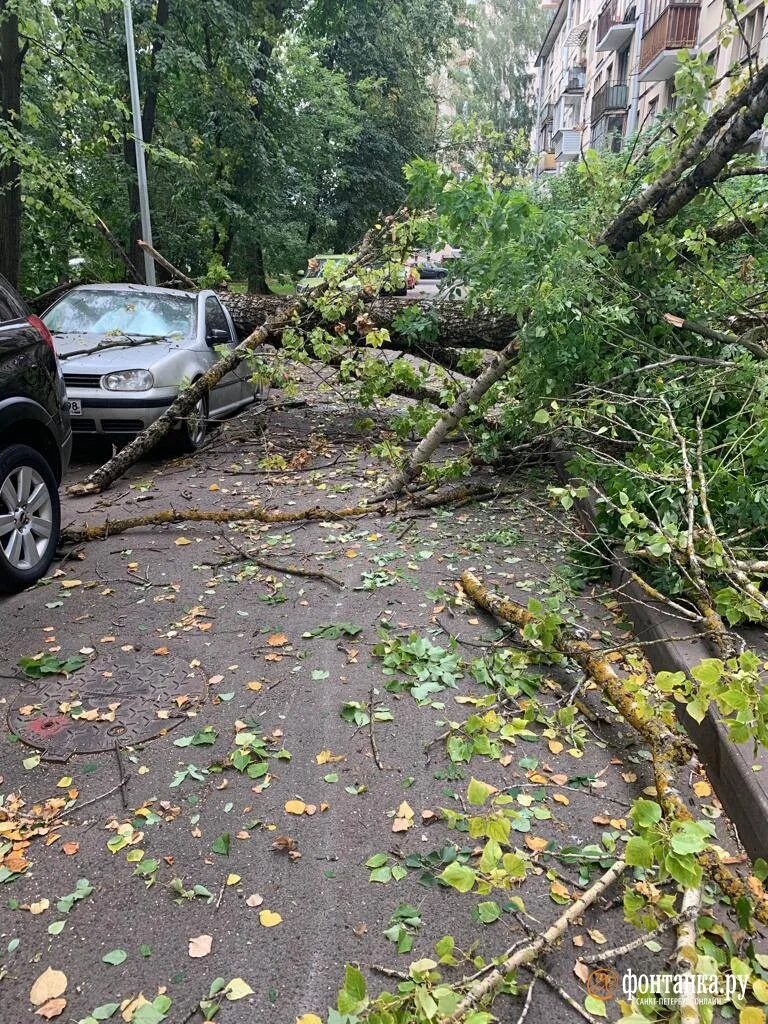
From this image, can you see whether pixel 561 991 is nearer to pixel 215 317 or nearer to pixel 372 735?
pixel 372 735

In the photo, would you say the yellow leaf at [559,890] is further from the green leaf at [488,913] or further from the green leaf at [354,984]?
the green leaf at [354,984]

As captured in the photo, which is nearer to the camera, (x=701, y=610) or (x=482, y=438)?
(x=701, y=610)

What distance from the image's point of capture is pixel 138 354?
25.4ft

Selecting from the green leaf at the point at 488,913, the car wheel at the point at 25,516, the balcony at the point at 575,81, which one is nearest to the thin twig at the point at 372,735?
the green leaf at the point at 488,913

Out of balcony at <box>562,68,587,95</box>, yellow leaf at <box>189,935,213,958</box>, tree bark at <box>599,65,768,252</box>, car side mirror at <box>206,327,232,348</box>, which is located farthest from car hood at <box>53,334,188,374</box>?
balcony at <box>562,68,587,95</box>

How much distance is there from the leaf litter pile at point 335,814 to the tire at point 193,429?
3243 millimetres

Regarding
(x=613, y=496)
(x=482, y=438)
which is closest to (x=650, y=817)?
(x=613, y=496)

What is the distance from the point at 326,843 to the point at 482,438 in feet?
15.7

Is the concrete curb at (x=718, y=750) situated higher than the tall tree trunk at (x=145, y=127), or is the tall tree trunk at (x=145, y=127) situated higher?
the tall tree trunk at (x=145, y=127)

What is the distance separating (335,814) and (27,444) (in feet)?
11.0

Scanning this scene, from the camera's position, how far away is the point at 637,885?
2.24 meters

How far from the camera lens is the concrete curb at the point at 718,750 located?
7.97ft

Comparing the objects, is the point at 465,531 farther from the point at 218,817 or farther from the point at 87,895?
the point at 87,895

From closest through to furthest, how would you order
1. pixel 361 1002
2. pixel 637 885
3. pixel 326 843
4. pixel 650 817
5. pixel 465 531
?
pixel 361 1002, pixel 650 817, pixel 637 885, pixel 326 843, pixel 465 531
